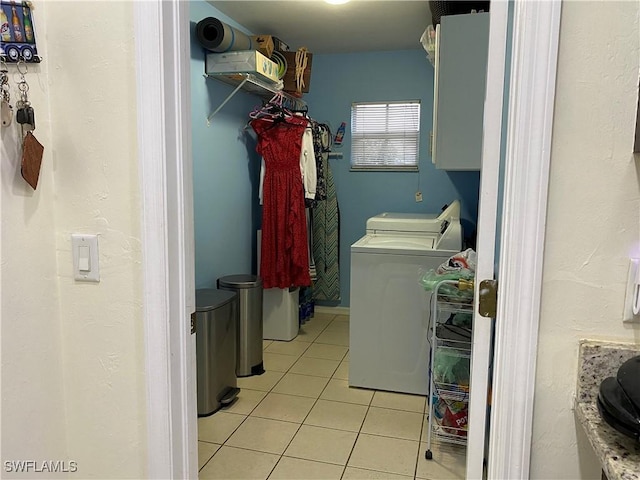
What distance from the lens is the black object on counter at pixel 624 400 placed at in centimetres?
80

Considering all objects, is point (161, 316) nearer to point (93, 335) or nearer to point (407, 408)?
point (93, 335)

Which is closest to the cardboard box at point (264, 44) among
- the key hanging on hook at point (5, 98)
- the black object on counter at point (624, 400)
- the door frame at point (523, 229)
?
the key hanging on hook at point (5, 98)

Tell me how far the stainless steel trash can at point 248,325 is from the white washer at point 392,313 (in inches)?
26.6

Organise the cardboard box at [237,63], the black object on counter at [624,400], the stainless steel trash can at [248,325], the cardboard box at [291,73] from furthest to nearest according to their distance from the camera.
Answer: the cardboard box at [291,73], the stainless steel trash can at [248,325], the cardboard box at [237,63], the black object on counter at [624,400]

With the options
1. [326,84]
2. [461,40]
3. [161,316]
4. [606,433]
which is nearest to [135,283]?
[161,316]

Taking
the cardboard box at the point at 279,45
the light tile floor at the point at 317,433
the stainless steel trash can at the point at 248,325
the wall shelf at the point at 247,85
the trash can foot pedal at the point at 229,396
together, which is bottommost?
the light tile floor at the point at 317,433

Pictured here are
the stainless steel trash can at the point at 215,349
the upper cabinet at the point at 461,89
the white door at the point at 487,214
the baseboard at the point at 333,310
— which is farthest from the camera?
the baseboard at the point at 333,310

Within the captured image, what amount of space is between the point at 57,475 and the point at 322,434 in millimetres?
1599

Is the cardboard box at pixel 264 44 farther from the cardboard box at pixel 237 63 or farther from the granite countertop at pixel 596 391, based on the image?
the granite countertop at pixel 596 391

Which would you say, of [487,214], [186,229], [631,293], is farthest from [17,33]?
[631,293]

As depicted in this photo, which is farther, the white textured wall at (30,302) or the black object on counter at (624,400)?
the white textured wall at (30,302)

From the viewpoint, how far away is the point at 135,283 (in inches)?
47.5

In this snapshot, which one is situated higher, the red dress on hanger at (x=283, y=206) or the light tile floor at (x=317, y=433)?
the red dress on hanger at (x=283, y=206)

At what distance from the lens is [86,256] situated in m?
1.23
